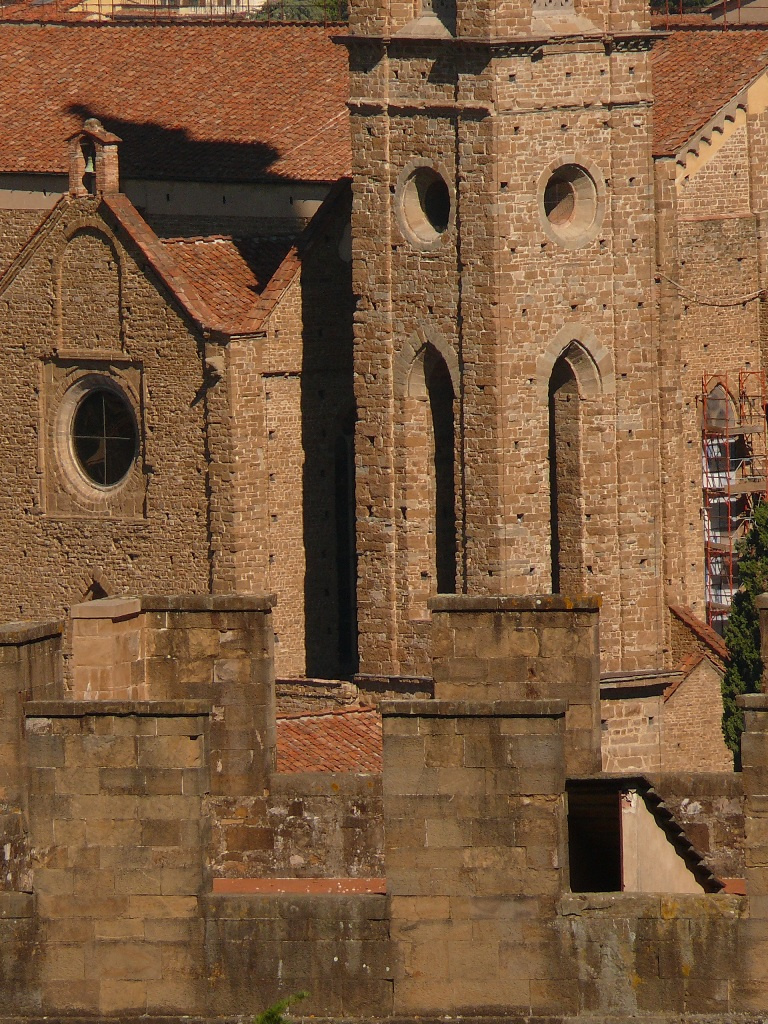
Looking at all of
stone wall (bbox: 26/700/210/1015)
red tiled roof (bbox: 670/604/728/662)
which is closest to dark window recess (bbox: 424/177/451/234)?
red tiled roof (bbox: 670/604/728/662)

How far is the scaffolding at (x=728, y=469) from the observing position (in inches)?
1945

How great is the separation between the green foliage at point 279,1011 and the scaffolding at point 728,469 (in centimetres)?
3231

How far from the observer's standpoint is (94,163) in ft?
151

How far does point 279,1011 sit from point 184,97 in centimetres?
3538

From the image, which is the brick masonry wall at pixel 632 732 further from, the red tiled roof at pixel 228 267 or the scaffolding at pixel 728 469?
the red tiled roof at pixel 228 267

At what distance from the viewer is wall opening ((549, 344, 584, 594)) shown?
4262 cm

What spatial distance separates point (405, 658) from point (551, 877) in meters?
26.1

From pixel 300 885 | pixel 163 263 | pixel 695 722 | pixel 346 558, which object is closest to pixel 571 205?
pixel 163 263

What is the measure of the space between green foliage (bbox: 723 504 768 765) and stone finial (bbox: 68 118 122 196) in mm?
9876

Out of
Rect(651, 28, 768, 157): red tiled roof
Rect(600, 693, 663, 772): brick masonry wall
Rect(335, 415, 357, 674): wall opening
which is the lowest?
Rect(600, 693, 663, 772): brick masonry wall

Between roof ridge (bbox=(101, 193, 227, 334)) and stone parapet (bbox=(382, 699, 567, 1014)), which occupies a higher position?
roof ridge (bbox=(101, 193, 227, 334))

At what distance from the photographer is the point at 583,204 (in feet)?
139

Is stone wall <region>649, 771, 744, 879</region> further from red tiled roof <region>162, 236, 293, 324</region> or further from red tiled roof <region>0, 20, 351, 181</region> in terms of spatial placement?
red tiled roof <region>0, 20, 351, 181</region>

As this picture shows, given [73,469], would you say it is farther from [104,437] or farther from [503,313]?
[503,313]
